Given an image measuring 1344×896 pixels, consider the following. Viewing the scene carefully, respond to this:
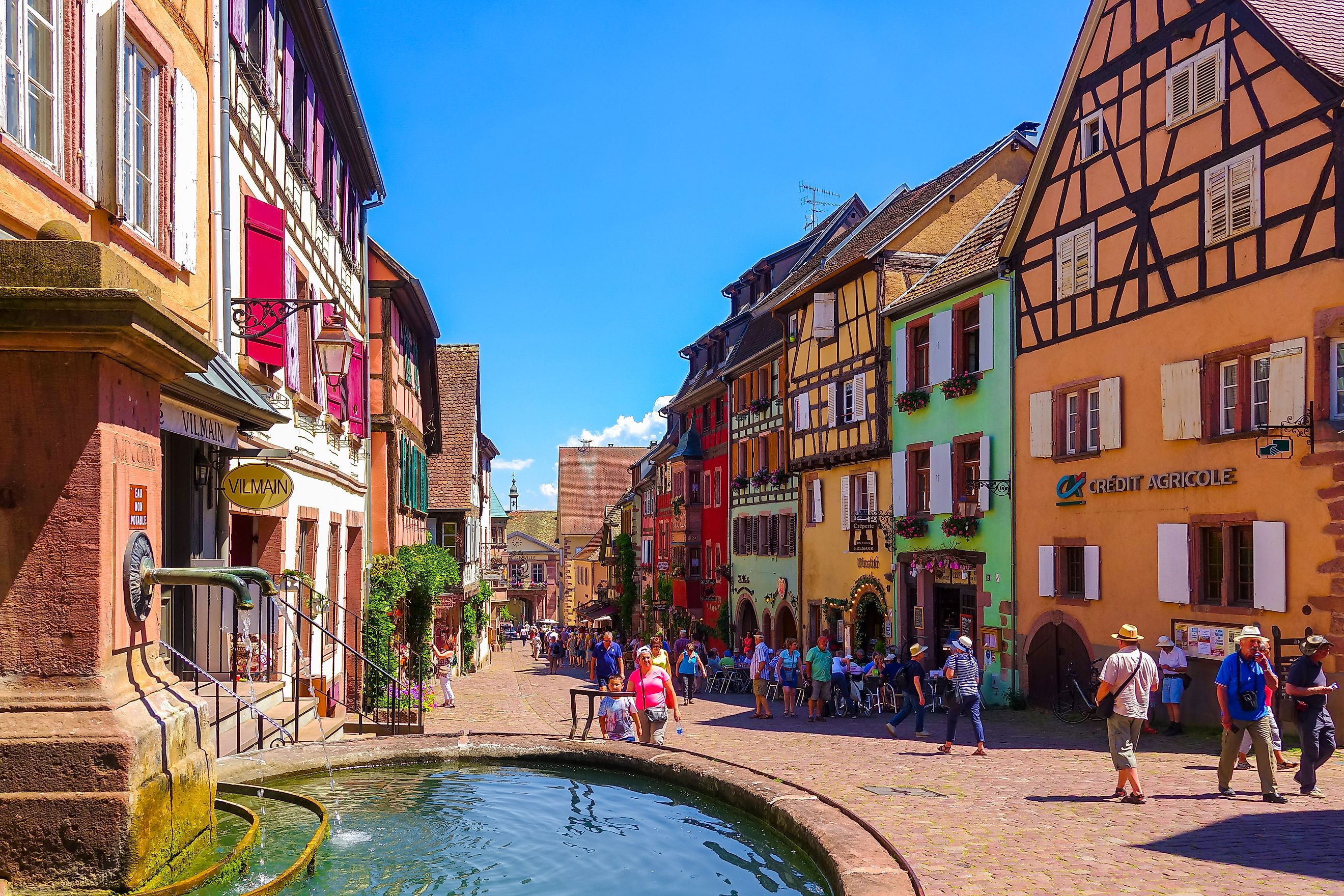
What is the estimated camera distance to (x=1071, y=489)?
19.8 meters

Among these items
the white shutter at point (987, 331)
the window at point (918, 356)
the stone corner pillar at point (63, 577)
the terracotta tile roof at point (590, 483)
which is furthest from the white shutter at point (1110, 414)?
the terracotta tile roof at point (590, 483)

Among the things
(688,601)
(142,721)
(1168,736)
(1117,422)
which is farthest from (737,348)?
(142,721)

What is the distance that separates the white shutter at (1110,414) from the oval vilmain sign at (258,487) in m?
13.4

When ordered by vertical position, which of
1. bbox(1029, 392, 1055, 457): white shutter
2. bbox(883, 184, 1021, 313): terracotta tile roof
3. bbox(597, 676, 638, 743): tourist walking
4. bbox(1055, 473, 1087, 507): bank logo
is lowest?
bbox(597, 676, 638, 743): tourist walking

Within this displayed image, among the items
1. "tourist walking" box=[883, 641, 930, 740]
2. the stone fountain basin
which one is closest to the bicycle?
"tourist walking" box=[883, 641, 930, 740]

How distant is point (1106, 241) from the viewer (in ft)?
63.1

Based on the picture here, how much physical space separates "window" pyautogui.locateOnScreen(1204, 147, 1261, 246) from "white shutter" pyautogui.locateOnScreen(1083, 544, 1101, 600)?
5365 millimetres

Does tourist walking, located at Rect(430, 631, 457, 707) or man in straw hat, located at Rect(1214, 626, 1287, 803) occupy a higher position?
man in straw hat, located at Rect(1214, 626, 1287, 803)

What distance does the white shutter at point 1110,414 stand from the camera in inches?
732

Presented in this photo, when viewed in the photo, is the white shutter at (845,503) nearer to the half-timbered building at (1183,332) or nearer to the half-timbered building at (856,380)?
the half-timbered building at (856,380)

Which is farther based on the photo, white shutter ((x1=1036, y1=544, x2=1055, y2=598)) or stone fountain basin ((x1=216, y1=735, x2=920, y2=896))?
white shutter ((x1=1036, y1=544, x2=1055, y2=598))

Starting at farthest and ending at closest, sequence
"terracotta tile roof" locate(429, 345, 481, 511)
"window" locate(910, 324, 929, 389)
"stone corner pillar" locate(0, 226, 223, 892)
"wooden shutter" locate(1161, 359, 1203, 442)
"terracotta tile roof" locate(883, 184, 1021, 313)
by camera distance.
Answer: "terracotta tile roof" locate(429, 345, 481, 511) < "window" locate(910, 324, 929, 389) < "terracotta tile roof" locate(883, 184, 1021, 313) < "wooden shutter" locate(1161, 359, 1203, 442) < "stone corner pillar" locate(0, 226, 223, 892)

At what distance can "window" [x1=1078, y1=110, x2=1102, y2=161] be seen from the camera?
19609 millimetres

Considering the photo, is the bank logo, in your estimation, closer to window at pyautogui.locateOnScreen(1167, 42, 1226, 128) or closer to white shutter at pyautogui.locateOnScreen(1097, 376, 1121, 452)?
white shutter at pyautogui.locateOnScreen(1097, 376, 1121, 452)
